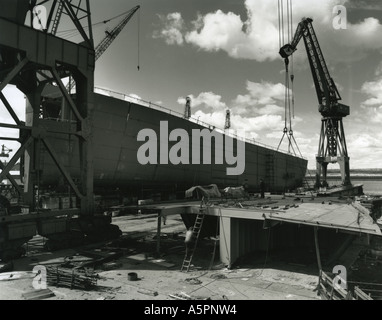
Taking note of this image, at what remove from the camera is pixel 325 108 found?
45.0 m

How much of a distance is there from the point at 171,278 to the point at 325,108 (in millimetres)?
40206

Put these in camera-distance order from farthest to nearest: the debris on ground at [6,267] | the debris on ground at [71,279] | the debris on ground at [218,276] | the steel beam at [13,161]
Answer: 1. the steel beam at [13,161]
2. the debris on ground at [6,267]
3. the debris on ground at [218,276]
4. the debris on ground at [71,279]

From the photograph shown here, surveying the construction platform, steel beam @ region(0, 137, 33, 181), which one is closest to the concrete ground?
the construction platform

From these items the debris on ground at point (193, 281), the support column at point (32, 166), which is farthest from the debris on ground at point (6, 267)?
the debris on ground at point (193, 281)

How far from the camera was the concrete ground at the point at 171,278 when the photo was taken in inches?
425

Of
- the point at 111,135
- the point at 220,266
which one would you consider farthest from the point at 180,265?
the point at 111,135

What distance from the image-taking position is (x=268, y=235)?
17.4 meters

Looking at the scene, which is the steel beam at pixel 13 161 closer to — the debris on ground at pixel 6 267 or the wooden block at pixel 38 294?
the debris on ground at pixel 6 267

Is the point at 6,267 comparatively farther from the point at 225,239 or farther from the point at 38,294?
the point at 225,239

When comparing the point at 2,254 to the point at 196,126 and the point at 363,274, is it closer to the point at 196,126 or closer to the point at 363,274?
the point at 363,274

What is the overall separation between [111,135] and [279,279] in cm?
2085

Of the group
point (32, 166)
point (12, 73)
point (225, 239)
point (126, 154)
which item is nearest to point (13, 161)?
point (32, 166)

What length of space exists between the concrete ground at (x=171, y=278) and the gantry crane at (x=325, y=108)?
1330 inches
